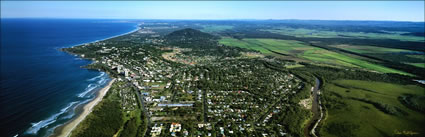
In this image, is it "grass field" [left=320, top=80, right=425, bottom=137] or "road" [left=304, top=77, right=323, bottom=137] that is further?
"grass field" [left=320, top=80, right=425, bottom=137]

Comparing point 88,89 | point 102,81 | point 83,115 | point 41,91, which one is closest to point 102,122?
point 83,115

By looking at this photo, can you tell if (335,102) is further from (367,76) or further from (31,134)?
(31,134)

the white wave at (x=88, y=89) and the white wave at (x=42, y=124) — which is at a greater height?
the white wave at (x=88, y=89)

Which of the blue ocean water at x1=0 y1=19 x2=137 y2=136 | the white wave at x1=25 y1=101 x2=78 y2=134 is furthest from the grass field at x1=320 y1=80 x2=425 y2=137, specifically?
the blue ocean water at x1=0 y1=19 x2=137 y2=136

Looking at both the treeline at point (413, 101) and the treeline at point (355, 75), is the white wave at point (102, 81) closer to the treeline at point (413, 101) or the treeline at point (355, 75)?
the treeline at point (355, 75)

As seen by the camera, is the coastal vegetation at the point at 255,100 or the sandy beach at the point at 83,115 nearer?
the sandy beach at the point at 83,115

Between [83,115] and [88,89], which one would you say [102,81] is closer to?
[88,89]

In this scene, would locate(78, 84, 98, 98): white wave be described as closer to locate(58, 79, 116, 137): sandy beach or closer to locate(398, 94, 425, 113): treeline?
locate(58, 79, 116, 137): sandy beach

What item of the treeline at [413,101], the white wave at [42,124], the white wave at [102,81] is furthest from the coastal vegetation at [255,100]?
the white wave at [42,124]
